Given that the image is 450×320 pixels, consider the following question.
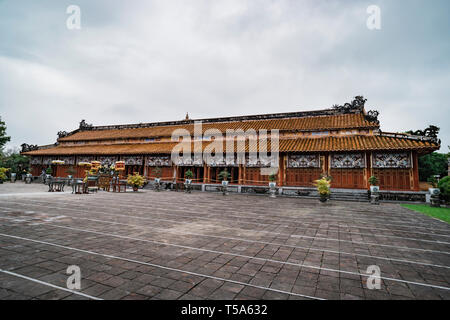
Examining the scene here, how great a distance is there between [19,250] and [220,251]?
3.38 meters

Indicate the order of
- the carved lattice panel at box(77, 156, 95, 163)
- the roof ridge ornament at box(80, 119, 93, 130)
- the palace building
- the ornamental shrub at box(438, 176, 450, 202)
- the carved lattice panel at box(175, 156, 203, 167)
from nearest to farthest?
the ornamental shrub at box(438, 176, 450, 202)
the palace building
the carved lattice panel at box(175, 156, 203, 167)
the carved lattice panel at box(77, 156, 95, 163)
the roof ridge ornament at box(80, 119, 93, 130)

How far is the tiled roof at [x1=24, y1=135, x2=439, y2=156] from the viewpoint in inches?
555

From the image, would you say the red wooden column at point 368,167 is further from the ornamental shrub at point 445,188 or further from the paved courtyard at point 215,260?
the paved courtyard at point 215,260

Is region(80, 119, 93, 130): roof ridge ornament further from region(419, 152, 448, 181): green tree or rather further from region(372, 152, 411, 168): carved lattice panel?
region(419, 152, 448, 181): green tree

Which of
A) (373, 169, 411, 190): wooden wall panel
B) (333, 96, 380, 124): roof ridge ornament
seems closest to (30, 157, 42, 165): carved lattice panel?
(333, 96, 380, 124): roof ridge ornament

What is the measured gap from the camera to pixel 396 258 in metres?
3.73

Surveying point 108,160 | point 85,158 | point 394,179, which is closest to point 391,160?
point 394,179

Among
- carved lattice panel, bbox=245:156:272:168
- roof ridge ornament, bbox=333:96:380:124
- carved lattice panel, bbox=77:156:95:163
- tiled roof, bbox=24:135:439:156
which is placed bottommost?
carved lattice panel, bbox=245:156:272:168

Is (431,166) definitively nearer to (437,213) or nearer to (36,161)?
(437,213)

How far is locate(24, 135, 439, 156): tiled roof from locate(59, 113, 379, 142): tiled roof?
1.05 meters

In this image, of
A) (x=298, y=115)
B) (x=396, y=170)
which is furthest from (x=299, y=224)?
(x=298, y=115)

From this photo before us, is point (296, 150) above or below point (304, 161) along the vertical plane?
above

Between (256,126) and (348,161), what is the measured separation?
29.1ft

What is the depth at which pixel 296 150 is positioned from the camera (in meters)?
17.0
